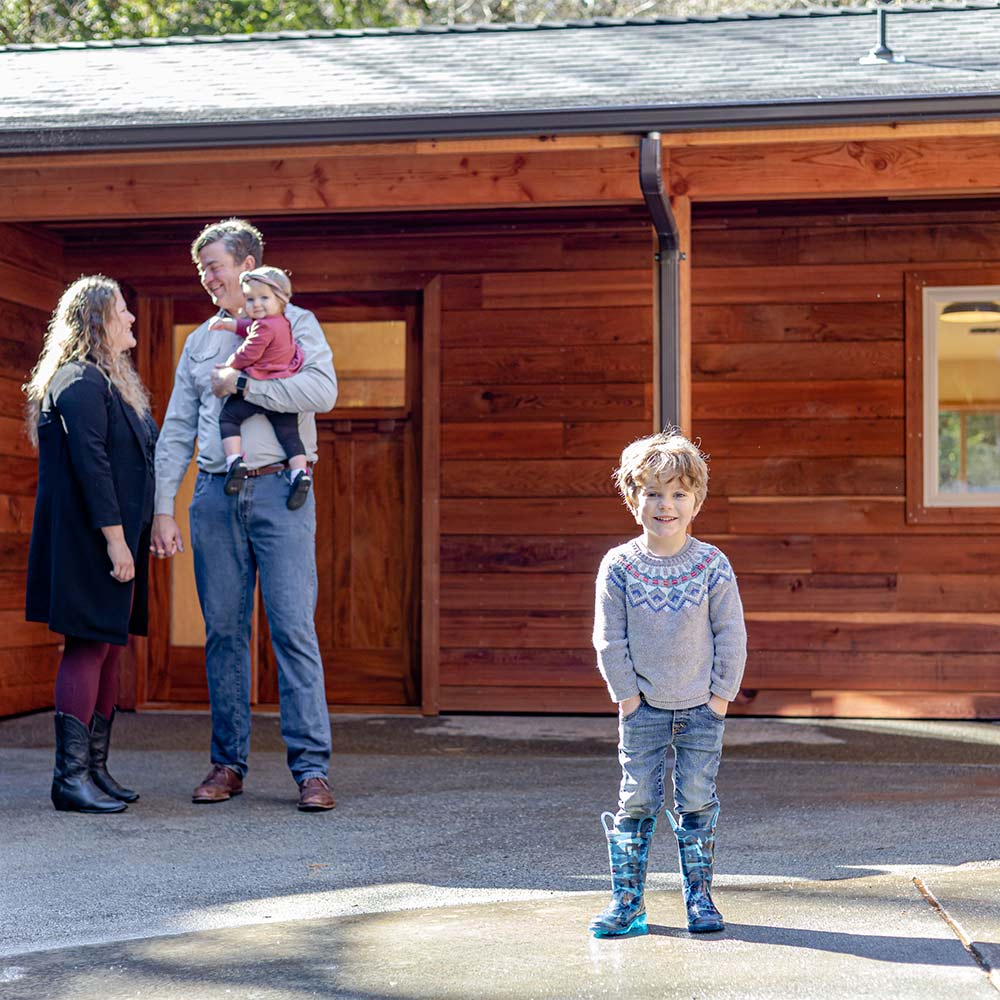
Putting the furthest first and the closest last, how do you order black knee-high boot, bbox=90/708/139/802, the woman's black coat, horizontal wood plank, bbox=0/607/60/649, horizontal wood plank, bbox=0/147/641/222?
1. horizontal wood plank, bbox=0/607/60/649
2. horizontal wood plank, bbox=0/147/641/222
3. black knee-high boot, bbox=90/708/139/802
4. the woman's black coat

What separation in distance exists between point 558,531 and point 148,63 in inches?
125

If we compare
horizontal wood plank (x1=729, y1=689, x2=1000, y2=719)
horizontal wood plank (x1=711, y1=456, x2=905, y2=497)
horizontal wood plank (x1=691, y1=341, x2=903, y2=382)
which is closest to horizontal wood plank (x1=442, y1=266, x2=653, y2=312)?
horizontal wood plank (x1=691, y1=341, x2=903, y2=382)

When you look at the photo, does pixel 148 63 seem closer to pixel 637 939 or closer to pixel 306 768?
pixel 306 768

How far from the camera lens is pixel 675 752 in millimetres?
3623

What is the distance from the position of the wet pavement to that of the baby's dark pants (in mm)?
1231

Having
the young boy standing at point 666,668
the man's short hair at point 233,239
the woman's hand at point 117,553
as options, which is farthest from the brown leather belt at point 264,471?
the young boy standing at point 666,668

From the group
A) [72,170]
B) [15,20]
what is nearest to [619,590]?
[72,170]

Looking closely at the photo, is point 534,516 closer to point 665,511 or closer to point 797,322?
point 797,322

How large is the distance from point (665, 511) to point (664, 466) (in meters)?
0.11

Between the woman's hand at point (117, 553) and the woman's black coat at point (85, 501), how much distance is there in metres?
0.03

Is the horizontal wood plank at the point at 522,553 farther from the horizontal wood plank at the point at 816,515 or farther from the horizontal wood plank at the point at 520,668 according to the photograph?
the horizontal wood plank at the point at 816,515

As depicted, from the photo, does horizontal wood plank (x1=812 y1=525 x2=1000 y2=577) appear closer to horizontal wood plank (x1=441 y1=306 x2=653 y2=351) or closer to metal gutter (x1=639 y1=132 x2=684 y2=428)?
horizontal wood plank (x1=441 y1=306 x2=653 y2=351)

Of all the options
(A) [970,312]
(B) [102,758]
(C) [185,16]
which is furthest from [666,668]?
(C) [185,16]

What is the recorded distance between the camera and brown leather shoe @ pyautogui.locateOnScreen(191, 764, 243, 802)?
17.5ft
